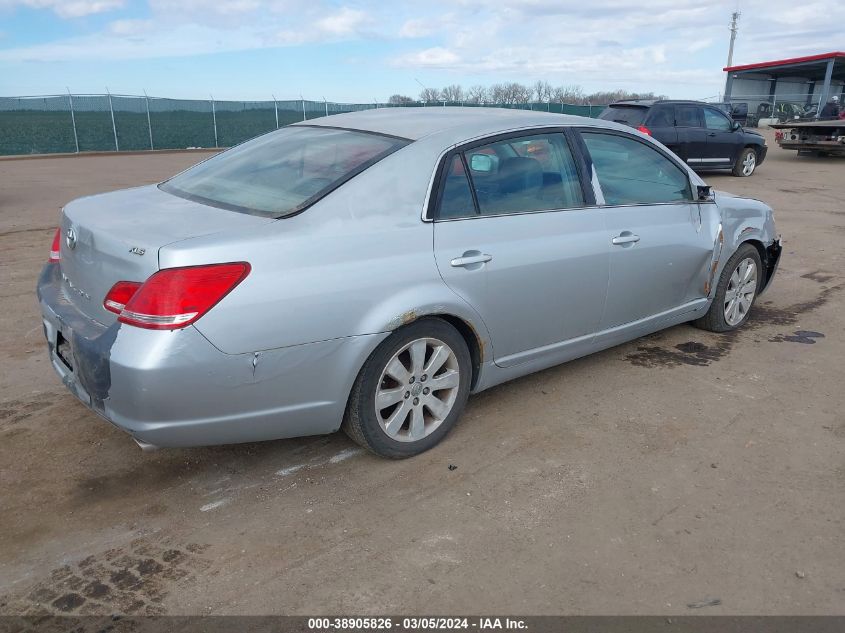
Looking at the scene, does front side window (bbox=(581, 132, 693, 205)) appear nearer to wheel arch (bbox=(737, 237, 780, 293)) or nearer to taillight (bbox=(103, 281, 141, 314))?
wheel arch (bbox=(737, 237, 780, 293))

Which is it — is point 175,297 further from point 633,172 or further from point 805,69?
point 805,69

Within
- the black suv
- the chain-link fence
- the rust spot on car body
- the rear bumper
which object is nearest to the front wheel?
the black suv

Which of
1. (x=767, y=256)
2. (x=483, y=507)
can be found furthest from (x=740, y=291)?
(x=483, y=507)

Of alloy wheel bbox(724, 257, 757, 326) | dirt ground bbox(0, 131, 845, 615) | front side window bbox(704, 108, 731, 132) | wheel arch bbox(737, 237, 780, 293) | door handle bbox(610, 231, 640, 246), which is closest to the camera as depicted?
dirt ground bbox(0, 131, 845, 615)

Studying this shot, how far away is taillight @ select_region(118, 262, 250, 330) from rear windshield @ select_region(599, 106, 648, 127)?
13.0 meters

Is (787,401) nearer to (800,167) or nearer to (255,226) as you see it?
(255,226)

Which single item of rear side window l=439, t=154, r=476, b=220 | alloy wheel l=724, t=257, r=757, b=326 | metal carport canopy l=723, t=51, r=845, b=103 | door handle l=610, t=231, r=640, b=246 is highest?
metal carport canopy l=723, t=51, r=845, b=103

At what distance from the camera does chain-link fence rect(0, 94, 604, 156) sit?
2588cm

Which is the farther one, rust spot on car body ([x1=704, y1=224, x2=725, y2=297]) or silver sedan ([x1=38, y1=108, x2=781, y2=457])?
rust spot on car body ([x1=704, y1=224, x2=725, y2=297])

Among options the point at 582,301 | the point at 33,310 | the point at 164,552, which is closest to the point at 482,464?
the point at 582,301

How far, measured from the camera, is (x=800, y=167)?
61.6ft

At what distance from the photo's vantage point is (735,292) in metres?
5.27

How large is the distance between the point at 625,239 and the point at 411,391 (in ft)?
5.42

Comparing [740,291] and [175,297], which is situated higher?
[175,297]
